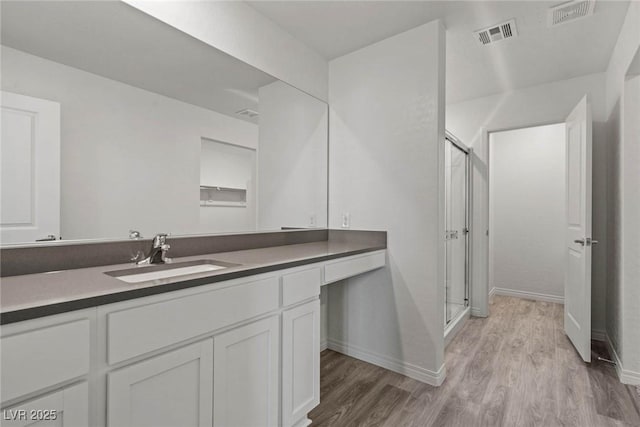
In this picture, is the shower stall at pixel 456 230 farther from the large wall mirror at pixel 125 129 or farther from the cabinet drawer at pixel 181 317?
→ the cabinet drawer at pixel 181 317

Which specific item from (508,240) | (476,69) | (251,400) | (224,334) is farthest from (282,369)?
(508,240)

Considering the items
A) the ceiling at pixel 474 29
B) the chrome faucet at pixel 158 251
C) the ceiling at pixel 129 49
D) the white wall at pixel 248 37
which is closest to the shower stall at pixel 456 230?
the ceiling at pixel 474 29

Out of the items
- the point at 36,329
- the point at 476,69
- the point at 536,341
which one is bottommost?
the point at 536,341

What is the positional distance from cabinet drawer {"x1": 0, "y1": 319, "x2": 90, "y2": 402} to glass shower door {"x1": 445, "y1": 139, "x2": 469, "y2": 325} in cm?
257

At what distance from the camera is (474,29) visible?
7.30 feet

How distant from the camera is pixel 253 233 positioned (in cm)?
211

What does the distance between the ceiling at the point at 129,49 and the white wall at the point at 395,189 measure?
85 centimetres

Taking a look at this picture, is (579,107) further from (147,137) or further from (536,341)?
(147,137)

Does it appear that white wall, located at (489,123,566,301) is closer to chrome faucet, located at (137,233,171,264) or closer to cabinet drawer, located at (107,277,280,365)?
cabinet drawer, located at (107,277,280,365)

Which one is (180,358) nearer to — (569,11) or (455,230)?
(455,230)

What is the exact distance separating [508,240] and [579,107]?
2.22 meters

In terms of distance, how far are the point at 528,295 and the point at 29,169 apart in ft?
16.4

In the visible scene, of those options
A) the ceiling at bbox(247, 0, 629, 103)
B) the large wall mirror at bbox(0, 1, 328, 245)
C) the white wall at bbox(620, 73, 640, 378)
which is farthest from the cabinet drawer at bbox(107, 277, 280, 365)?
the white wall at bbox(620, 73, 640, 378)

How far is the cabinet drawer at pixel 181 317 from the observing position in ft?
3.07
